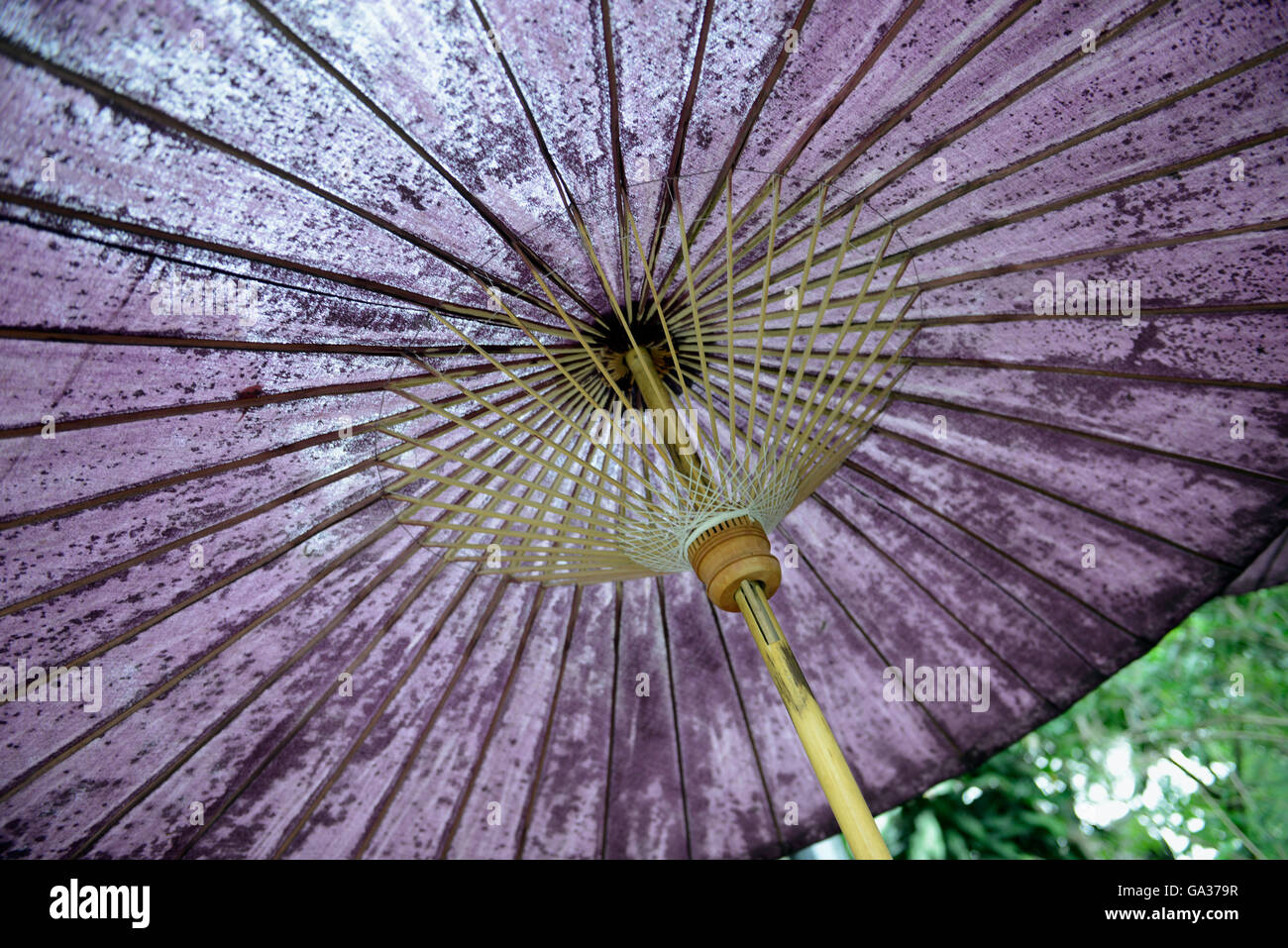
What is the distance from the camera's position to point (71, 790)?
2.06 meters

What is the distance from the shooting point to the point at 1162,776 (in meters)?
6.03

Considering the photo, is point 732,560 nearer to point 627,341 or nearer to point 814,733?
point 814,733

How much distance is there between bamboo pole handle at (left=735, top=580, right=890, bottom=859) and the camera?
5.68 ft

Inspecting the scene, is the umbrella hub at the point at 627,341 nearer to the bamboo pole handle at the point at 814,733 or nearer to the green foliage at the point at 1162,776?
the bamboo pole handle at the point at 814,733

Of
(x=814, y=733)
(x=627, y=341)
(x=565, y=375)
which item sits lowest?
(x=814, y=733)

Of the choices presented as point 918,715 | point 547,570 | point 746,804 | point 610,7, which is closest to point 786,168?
point 610,7

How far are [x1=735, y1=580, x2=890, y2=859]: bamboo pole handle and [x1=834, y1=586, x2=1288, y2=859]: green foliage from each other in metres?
4.35

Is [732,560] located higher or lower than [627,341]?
lower

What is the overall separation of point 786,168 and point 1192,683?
19.7 feet

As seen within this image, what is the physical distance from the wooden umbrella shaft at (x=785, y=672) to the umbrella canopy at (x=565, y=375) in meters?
0.48

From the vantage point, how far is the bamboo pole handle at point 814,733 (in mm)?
1731

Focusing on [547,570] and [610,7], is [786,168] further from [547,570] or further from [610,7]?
[547,570]

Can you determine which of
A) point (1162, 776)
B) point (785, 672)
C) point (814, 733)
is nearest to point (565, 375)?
point (785, 672)

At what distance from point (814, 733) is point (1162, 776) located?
227 inches
